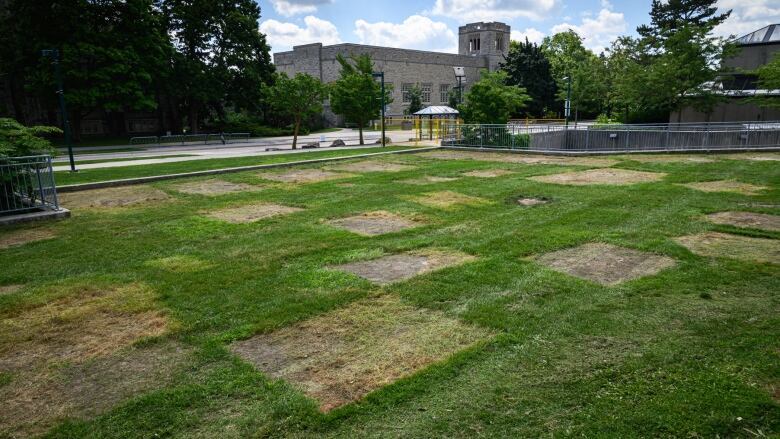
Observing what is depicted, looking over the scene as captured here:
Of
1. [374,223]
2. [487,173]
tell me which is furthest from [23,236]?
[487,173]

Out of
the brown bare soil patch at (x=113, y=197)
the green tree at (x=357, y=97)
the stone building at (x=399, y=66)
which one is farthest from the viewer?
the stone building at (x=399, y=66)

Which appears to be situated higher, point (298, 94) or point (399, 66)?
point (399, 66)

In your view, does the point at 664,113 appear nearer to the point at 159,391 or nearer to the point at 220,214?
the point at 220,214

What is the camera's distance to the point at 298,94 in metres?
31.2

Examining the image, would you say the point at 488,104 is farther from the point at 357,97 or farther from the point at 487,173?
the point at 487,173

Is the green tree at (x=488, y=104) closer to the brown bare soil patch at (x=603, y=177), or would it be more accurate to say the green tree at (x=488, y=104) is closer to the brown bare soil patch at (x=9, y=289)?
the brown bare soil patch at (x=603, y=177)

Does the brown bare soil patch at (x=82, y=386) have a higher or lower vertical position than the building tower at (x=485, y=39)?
lower

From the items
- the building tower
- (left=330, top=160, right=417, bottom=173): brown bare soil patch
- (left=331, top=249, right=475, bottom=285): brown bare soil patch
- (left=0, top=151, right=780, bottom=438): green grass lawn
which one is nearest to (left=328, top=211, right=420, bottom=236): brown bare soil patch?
(left=0, top=151, right=780, bottom=438): green grass lawn

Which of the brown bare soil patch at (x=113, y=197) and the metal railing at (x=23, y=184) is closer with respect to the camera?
the metal railing at (x=23, y=184)

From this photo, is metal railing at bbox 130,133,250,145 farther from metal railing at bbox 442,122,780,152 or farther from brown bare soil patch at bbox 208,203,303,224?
brown bare soil patch at bbox 208,203,303,224

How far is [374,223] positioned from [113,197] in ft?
27.3

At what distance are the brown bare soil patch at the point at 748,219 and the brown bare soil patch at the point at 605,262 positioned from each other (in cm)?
310

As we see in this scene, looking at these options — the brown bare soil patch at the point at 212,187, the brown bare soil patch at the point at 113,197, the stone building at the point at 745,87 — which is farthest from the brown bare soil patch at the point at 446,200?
the stone building at the point at 745,87

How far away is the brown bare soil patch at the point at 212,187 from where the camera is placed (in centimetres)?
1498
